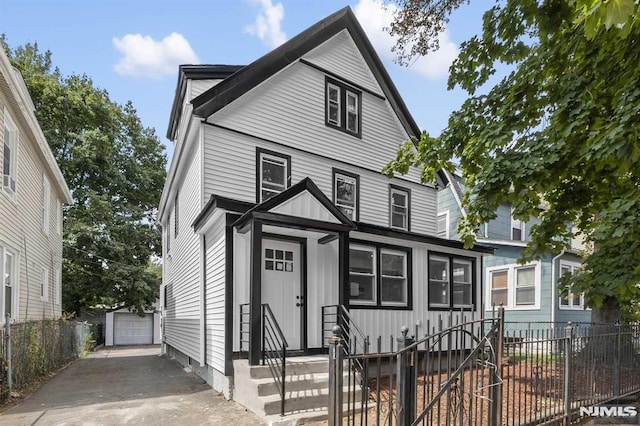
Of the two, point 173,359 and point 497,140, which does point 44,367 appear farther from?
point 497,140

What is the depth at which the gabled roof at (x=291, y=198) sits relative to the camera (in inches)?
300

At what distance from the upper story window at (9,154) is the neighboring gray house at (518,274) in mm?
12297

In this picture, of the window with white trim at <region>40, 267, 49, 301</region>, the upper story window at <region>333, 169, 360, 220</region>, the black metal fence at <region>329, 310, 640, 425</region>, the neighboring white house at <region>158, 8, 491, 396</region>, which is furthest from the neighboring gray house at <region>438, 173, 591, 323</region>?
the window with white trim at <region>40, 267, 49, 301</region>

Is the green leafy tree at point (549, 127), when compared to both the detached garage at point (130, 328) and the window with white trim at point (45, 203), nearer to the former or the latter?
the window with white trim at point (45, 203)

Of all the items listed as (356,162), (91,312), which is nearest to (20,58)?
(91,312)

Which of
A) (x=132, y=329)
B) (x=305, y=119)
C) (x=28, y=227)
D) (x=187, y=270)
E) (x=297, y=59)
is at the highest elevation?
(x=297, y=59)

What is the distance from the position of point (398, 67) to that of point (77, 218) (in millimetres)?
22624

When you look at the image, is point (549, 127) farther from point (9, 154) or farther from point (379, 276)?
point (9, 154)

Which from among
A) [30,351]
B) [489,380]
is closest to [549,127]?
[489,380]

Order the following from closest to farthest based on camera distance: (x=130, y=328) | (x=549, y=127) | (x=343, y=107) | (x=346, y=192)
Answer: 1. (x=549, y=127)
2. (x=346, y=192)
3. (x=343, y=107)
4. (x=130, y=328)

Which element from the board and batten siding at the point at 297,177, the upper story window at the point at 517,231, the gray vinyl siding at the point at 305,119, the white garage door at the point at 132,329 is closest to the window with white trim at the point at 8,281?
the board and batten siding at the point at 297,177

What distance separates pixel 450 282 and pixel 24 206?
11071mm

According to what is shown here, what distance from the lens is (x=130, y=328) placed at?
27266 mm

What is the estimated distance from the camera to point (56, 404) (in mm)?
7441
